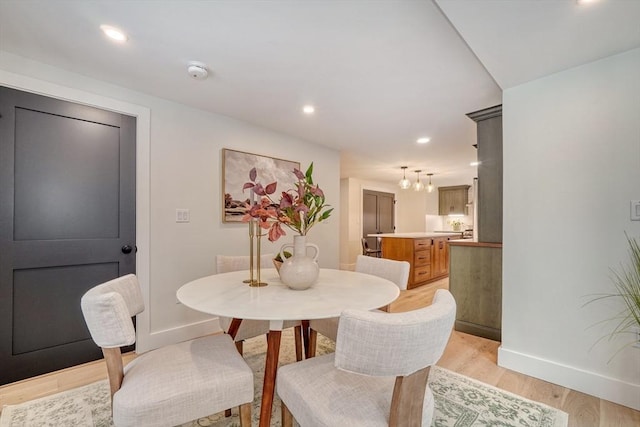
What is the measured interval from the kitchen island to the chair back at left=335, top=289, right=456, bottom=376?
12.7 ft

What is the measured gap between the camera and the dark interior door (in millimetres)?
7152

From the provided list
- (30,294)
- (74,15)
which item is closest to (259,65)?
(74,15)

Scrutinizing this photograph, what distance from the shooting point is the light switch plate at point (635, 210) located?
1.64 metres

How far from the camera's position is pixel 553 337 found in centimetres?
192

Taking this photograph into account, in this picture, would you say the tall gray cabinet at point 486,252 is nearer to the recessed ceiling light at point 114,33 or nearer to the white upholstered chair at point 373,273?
the white upholstered chair at point 373,273

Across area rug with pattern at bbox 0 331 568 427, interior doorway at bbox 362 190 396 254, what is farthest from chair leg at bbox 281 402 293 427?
interior doorway at bbox 362 190 396 254

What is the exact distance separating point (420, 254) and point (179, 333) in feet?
12.3

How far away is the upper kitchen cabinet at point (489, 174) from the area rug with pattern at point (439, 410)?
56.8 inches


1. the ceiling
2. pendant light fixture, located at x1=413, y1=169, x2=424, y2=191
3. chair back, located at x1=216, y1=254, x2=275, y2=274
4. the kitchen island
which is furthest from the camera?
pendant light fixture, located at x1=413, y1=169, x2=424, y2=191

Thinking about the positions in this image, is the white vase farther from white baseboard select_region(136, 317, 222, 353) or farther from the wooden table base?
white baseboard select_region(136, 317, 222, 353)

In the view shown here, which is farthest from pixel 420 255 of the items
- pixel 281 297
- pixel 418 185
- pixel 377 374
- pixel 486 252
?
pixel 377 374

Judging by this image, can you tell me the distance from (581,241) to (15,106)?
3.90 m

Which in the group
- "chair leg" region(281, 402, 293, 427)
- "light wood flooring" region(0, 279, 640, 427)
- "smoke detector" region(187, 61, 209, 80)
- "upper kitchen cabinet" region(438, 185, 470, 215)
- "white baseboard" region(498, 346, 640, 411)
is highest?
"smoke detector" region(187, 61, 209, 80)

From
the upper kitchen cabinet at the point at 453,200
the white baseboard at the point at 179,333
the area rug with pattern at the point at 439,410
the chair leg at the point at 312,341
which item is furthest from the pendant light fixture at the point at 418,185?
the chair leg at the point at 312,341
